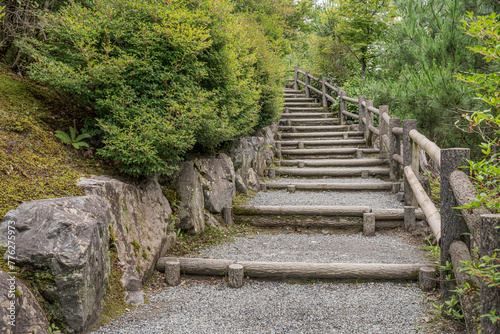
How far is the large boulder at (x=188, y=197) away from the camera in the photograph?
4.25 metres

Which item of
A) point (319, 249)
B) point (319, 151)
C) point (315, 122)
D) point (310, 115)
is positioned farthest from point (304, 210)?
point (310, 115)

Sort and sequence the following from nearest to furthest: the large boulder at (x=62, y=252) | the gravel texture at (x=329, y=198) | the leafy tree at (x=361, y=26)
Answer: the large boulder at (x=62, y=252) → the gravel texture at (x=329, y=198) → the leafy tree at (x=361, y=26)

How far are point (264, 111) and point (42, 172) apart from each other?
5.28 metres

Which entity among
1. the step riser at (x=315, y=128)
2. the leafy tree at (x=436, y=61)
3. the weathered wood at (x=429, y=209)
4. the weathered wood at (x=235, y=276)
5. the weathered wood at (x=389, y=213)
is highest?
the leafy tree at (x=436, y=61)

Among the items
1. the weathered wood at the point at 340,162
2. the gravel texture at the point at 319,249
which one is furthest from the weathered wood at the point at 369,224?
the weathered wood at the point at 340,162

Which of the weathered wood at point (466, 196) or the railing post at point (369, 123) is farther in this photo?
the railing post at point (369, 123)

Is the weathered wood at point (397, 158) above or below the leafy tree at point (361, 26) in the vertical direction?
below

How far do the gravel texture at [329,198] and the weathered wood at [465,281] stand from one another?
3.11 m

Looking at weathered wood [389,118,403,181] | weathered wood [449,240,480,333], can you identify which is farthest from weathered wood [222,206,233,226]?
weathered wood [389,118,403,181]

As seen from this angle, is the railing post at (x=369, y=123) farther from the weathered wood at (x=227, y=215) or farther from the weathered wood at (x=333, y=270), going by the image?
the weathered wood at (x=333, y=270)

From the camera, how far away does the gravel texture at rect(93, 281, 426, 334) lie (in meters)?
2.65

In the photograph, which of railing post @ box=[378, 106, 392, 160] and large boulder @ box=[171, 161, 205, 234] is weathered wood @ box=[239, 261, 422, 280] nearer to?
large boulder @ box=[171, 161, 205, 234]

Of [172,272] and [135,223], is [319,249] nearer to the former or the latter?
[172,272]

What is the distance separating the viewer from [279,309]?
297 cm
